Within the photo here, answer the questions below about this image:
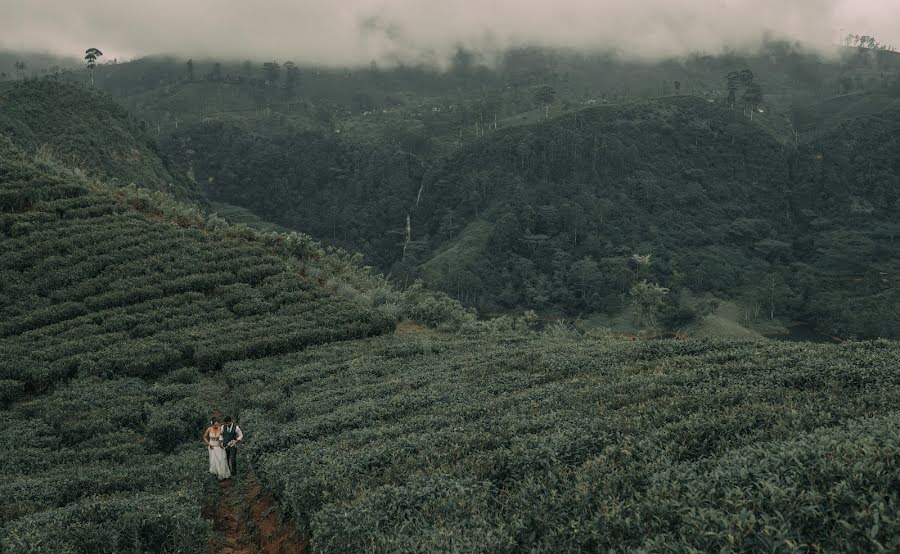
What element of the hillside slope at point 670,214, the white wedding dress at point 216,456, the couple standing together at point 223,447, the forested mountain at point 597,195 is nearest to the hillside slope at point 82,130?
the forested mountain at point 597,195

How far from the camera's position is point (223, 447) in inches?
550

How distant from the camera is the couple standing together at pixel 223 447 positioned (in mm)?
13875

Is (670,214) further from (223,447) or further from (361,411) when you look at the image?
(223,447)

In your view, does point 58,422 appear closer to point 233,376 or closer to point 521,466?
point 233,376

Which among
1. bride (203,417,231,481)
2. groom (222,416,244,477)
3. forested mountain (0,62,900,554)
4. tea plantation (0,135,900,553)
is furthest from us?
groom (222,416,244,477)

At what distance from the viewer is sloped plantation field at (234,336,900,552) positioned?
6.20 meters

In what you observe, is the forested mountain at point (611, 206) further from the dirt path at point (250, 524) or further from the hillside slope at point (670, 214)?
the dirt path at point (250, 524)

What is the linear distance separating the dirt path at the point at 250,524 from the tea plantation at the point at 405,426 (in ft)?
1.84

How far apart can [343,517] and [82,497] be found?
6.55 metres

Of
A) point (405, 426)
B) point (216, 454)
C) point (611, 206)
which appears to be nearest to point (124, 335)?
point (216, 454)

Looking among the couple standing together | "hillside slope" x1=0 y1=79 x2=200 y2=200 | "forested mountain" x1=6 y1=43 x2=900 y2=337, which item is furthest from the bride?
"forested mountain" x1=6 y1=43 x2=900 y2=337

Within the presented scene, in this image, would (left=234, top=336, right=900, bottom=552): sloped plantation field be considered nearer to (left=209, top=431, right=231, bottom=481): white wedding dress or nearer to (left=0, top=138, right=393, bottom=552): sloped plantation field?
(left=209, top=431, right=231, bottom=481): white wedding dress

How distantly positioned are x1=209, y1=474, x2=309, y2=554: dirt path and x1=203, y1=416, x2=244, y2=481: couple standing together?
0.33 meters

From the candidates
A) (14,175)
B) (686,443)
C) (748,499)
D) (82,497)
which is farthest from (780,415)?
(14,175)
